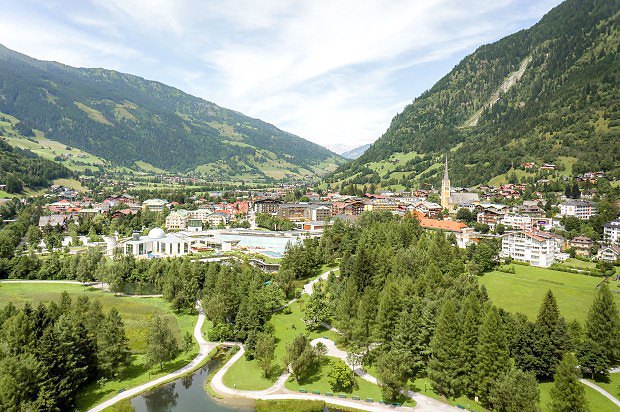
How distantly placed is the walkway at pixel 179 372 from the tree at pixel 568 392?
106ft

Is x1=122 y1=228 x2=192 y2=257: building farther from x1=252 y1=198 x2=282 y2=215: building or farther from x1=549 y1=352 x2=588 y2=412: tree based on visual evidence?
x1=549 y1=352 x2=588 y2=412: tree

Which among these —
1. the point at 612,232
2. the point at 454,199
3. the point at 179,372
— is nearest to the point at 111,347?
the point at 179,372

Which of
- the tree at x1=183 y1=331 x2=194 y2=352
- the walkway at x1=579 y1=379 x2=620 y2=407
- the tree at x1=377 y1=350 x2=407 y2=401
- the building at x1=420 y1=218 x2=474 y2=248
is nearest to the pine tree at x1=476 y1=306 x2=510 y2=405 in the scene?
the tree at x1=377 y1=350 x2=407 y2=401

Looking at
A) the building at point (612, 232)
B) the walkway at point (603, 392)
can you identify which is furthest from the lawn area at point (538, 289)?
the building at point (612, 232)

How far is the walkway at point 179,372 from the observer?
36.4m

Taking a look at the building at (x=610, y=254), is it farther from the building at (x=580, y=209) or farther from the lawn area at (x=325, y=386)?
the lawn area at (x=325, y=386)

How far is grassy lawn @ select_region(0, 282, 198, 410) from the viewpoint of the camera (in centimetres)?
3922

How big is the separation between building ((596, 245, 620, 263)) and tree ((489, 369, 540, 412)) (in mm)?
47978

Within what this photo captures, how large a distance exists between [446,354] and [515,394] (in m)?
6.67

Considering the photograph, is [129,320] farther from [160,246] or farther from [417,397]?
[160,246]

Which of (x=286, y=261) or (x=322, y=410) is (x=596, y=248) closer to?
(x=286, y=261)

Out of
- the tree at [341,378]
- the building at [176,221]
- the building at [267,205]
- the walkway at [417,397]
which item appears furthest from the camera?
the building at [267,205]

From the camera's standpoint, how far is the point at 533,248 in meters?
71.3

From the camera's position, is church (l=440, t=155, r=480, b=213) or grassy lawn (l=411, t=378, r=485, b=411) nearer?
grassy lawn (l=411, t=378, r=485, b=411)
